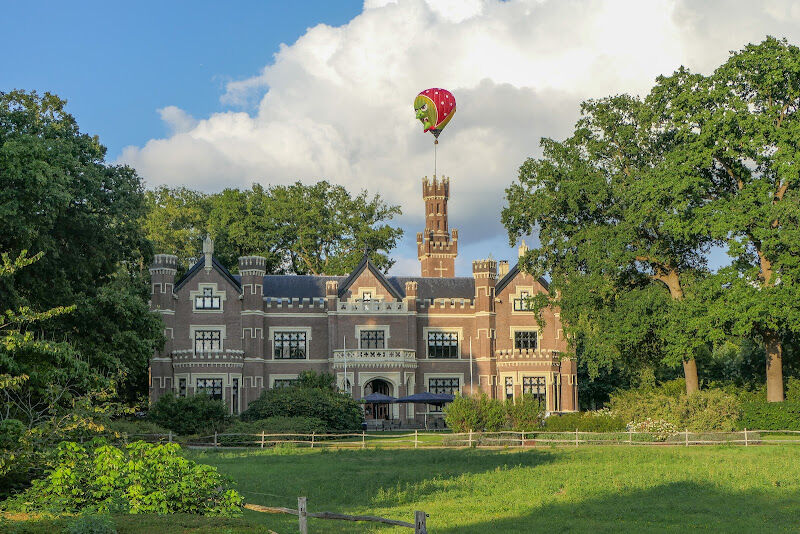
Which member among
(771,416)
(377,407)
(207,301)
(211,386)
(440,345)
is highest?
(207,301)

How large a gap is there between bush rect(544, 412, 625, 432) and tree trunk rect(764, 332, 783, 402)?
6163 millimetres

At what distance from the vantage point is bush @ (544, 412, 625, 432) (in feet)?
128

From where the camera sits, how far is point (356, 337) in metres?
54.2

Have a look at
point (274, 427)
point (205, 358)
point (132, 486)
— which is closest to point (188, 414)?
point (274, 427)

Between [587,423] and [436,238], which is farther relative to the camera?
[436,238]

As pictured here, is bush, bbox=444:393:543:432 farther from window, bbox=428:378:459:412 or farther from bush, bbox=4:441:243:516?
bush, bbox=4:441:243:516

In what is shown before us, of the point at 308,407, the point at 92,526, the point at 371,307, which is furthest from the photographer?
the point at 371,307

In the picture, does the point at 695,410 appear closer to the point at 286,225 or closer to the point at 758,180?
the point at 758,180

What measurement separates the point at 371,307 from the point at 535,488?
32.4 m

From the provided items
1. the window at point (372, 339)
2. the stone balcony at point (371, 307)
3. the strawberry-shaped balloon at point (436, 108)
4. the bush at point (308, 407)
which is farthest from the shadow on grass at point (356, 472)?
the strawberry-shaped balloon at point (436, 108)

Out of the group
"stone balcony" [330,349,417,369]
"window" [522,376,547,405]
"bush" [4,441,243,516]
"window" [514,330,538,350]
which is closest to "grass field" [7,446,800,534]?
"bush" [4,441,243,516]

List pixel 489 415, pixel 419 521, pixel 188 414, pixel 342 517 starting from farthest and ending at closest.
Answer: pixel 188 414
pixel 489 415
pixel 342 517
pixel 419 521

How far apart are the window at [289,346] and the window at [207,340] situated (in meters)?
3.43

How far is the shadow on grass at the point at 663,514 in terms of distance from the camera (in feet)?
57.0
